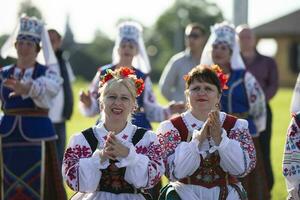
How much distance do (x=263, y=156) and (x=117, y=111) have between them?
4303mm

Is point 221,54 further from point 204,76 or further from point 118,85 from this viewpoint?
point 118,85

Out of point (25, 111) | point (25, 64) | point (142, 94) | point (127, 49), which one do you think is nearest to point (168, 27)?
point (127, 49)

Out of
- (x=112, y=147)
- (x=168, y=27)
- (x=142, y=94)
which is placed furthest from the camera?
(x=168, y=27)

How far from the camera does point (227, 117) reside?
18.9 feet

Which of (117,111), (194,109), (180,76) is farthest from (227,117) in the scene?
(180,76)

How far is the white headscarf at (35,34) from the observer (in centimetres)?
786

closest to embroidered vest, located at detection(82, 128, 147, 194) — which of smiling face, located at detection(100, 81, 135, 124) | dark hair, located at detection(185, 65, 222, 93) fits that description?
smiling face, located at detection(100, 81, 135, 124)

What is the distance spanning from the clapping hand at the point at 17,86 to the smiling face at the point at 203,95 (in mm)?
2125

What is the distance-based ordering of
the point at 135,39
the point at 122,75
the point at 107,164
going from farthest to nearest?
the point at 135,39 < the point at 122,75 < the point at 107,164

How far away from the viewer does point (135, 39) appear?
847cm

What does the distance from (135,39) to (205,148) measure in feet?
9.88

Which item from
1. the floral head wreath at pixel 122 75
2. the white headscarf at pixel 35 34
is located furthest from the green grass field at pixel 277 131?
the floral head wreath at pixel 122 75

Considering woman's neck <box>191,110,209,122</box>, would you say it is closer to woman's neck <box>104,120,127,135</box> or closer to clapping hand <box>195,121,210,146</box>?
clapping hand <box>195,121,210,146</box>

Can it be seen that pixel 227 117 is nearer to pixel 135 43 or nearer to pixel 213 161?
pixel 213 161
